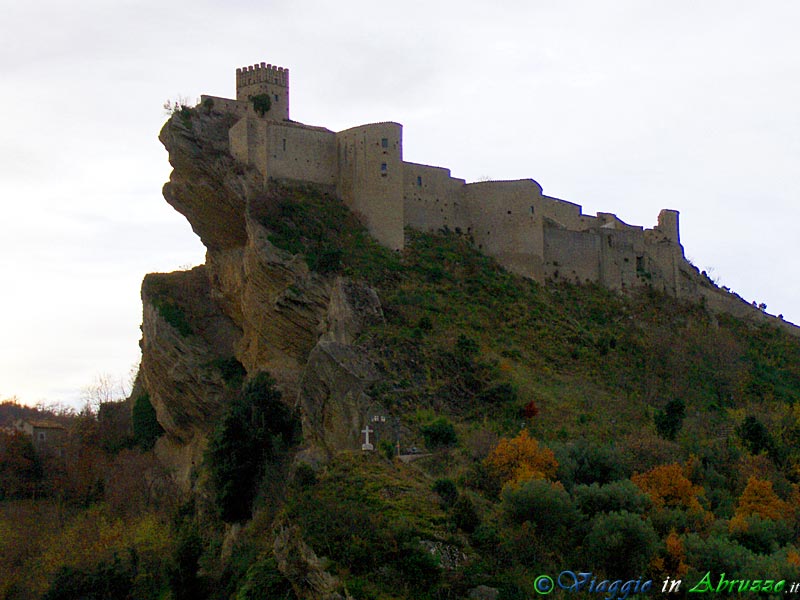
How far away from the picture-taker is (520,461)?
28625 millimetres

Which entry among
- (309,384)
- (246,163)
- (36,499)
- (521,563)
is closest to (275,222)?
(246,163)

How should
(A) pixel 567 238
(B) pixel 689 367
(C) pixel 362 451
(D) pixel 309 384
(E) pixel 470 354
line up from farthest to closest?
(A) pixel 567 238 → (B) pixel 689 367 → (E) pixel 470 354 → (D) pixel 309 384 → (C) pixel 362 451

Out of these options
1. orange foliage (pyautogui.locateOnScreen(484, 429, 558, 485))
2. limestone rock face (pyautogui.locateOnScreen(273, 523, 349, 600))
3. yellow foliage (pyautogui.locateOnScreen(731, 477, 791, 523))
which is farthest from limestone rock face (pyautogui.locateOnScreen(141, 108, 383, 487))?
yellow foliage (pyautogui.locateOnScreen(731, 477, 791, 523))

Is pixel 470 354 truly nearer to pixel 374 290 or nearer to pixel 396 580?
pixel 374 290

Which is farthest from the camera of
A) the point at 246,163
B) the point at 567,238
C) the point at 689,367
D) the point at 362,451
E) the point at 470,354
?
the point at 567,238

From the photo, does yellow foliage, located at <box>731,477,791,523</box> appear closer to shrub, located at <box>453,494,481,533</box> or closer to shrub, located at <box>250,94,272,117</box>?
shrub, located at <box>453,494,481,533</box>

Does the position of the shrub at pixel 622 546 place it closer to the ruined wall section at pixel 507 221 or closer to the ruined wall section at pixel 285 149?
the ruined wall section at pixel 285 149

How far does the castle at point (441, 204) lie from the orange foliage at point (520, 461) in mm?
16620

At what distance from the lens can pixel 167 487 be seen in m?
47.4

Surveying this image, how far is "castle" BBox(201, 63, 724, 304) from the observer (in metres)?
44.7

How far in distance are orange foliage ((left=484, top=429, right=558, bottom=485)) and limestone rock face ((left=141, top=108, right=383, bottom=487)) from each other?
6.29 metres

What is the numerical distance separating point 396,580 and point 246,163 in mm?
24366

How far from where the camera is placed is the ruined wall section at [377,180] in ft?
147

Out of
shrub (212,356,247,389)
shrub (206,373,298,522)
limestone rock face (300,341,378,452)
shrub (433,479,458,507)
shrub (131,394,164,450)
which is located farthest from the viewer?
shrub (131,394,164,450)
